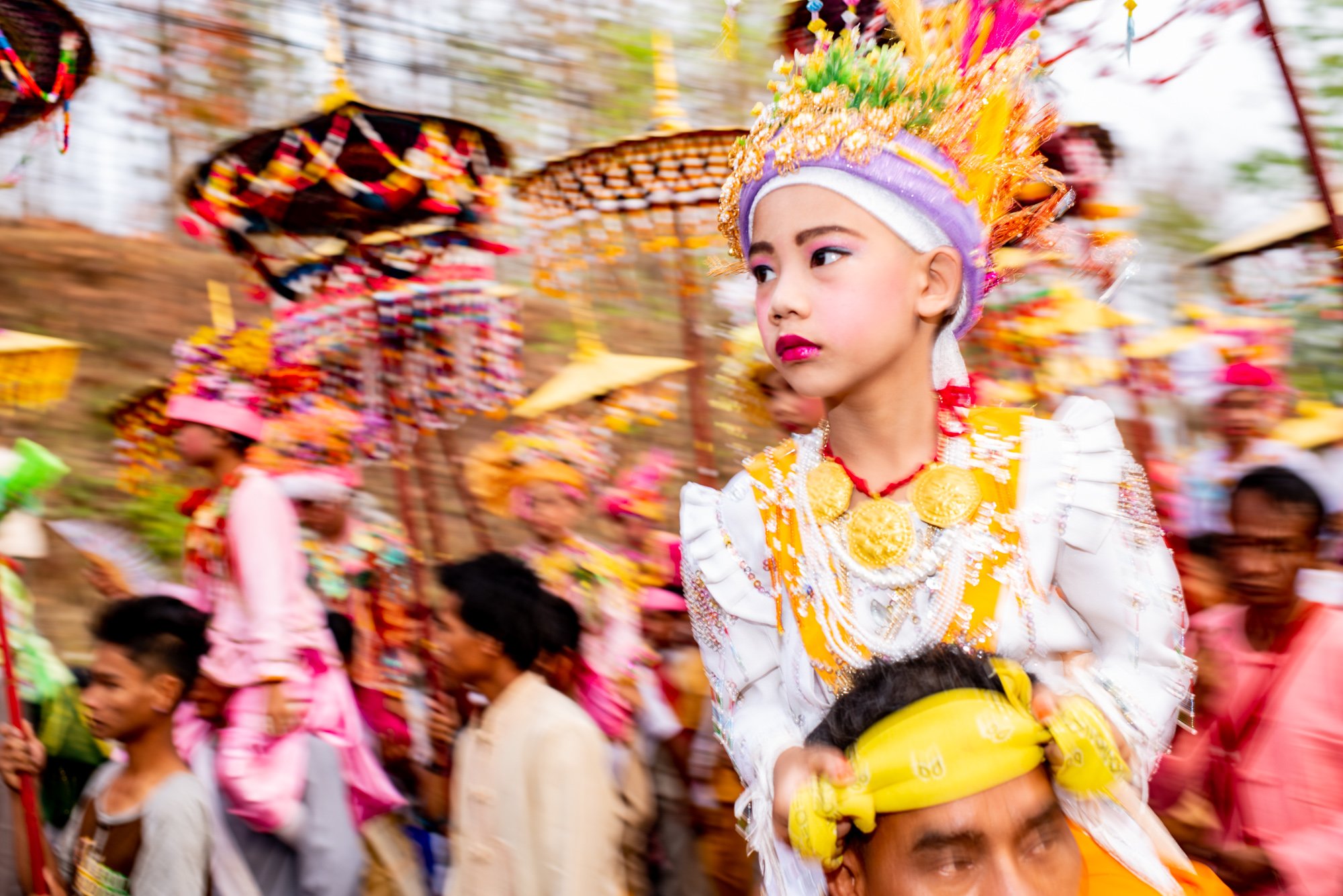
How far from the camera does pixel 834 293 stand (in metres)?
1.63

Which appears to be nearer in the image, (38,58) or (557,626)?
(557,626)

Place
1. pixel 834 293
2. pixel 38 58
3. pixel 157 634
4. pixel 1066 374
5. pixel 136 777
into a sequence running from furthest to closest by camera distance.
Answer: pixel 1066 374 < pixel 38 58 < pixel 157 634 < pixel 136 777 < pixel 834 293

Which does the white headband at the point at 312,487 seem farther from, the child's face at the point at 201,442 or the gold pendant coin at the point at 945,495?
the gold pendant coin at the point at 945,495

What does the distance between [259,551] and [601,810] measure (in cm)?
146

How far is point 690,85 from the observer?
11.2 meters

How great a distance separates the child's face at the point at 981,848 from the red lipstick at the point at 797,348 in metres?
0.63

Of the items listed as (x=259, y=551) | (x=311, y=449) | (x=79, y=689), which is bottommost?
(x=79, y=689)

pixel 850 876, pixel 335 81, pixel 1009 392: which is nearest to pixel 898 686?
pixel 850 876

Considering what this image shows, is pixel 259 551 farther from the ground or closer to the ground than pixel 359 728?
farther from the ground

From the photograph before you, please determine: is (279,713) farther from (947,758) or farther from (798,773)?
(947,758)

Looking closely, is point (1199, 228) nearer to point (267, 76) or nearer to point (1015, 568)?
point (267, 76)

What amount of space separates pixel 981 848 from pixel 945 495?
534 millimetres

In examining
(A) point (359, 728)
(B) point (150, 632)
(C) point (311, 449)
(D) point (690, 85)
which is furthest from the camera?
(D) point (690, 85)

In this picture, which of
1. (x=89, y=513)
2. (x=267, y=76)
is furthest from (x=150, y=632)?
(x=267, y=76)
